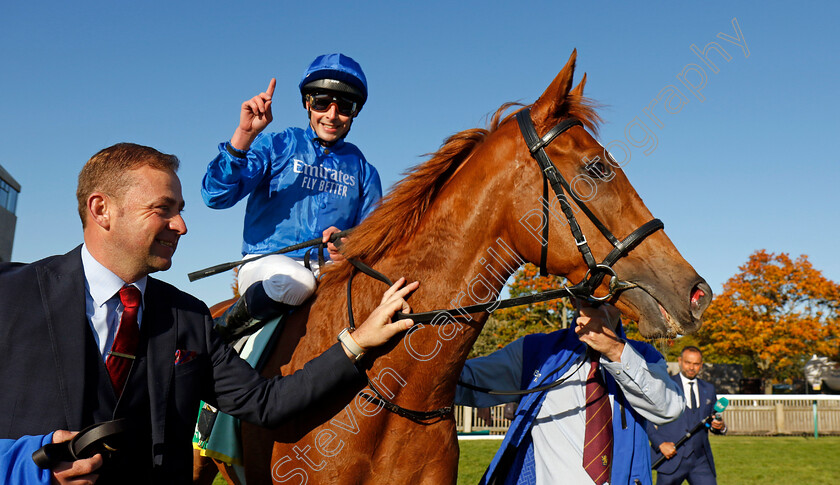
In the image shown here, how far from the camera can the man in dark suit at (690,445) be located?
684cm

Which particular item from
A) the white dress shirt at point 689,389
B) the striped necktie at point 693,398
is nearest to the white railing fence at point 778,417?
the white dress shirt at point 689,389

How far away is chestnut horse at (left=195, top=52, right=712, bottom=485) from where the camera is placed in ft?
7.57

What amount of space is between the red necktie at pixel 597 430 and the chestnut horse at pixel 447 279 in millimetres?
821

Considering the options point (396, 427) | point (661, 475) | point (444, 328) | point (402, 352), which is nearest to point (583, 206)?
point (444, 328)

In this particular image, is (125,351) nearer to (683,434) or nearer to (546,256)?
(546,256)

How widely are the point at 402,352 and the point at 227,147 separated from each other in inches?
51.9

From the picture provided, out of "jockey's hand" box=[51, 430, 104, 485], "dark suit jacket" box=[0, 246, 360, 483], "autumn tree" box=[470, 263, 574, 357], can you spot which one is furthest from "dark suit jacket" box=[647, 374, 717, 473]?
"autumn tree" box=[470, 263, 574, 357]

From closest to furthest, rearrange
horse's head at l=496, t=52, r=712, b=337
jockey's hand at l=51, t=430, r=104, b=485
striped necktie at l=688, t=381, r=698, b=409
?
1. jockey's hand at l=51, t=430, r=104, b=485
2. horse's head at l=496, t=52, r=712, b=337
3. striped necktie at l=688, t=381, r=698, b=409

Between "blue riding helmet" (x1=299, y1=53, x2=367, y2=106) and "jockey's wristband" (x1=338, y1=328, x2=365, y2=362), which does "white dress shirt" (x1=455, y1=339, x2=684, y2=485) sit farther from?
"blue riding helmet" (x1=299, y1=53, x2=367, y2=106)

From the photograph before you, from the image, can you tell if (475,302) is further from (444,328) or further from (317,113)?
(317,113)

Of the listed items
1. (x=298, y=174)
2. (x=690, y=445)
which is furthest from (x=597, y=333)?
(x=690, y=445)

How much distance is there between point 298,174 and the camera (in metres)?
3.20

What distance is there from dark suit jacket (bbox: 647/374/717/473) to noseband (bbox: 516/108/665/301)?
524 centimetres

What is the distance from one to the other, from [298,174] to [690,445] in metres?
6.04
